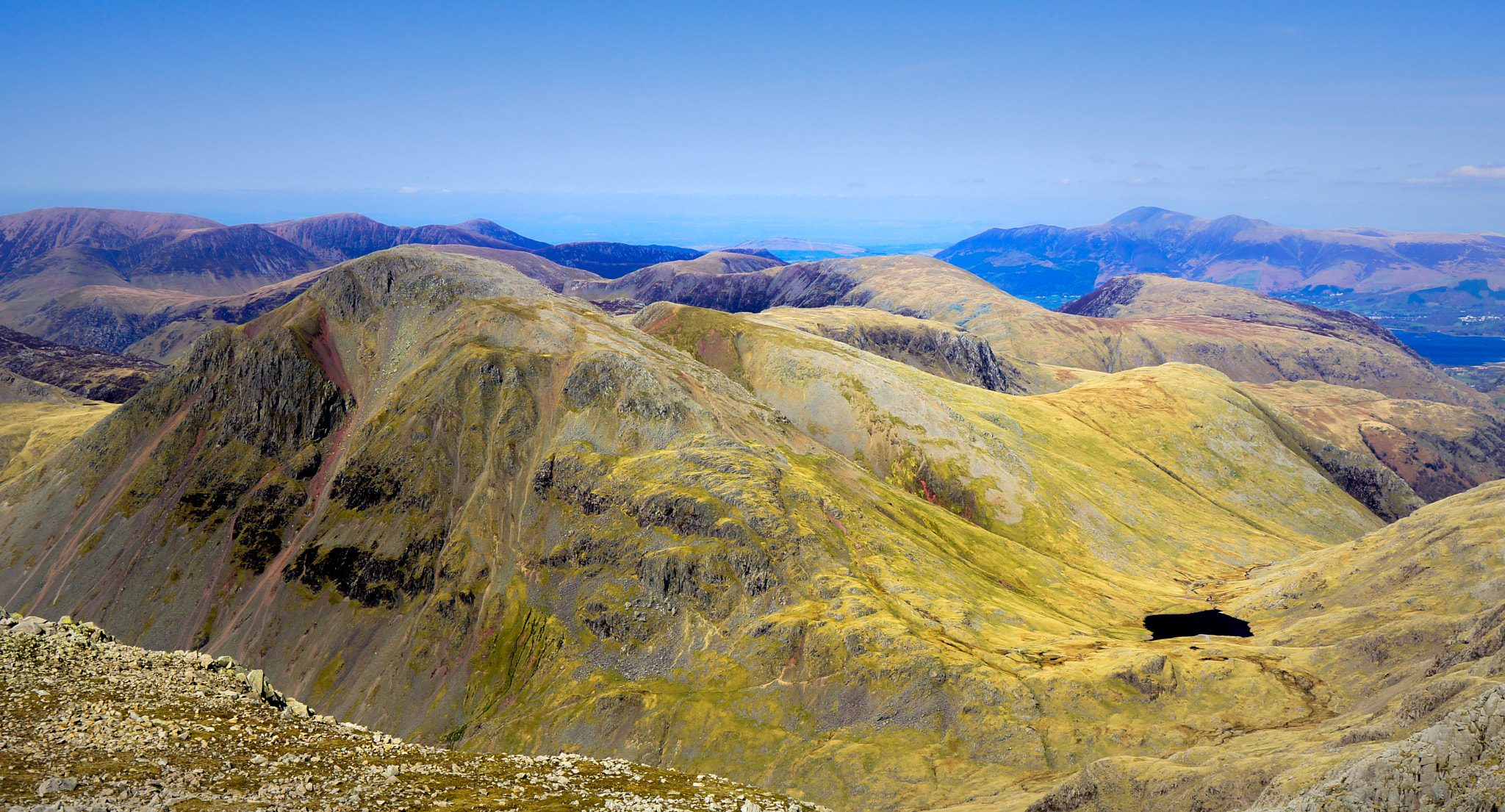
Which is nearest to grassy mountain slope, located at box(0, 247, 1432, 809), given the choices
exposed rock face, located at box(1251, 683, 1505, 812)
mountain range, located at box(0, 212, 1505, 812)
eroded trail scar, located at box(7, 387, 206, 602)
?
mountain range, located at box(0, 212, 1505, 812)

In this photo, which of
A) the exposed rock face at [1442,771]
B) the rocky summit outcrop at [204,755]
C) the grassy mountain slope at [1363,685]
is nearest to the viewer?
the rocky summit outcrop at [204,755]

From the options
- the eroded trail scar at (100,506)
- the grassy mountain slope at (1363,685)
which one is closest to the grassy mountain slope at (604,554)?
the eroded trail scar at (100,506)

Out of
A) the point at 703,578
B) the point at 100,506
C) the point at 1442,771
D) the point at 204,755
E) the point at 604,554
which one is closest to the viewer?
the point at 204,755

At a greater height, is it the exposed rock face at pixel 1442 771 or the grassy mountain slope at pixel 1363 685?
the exposed rock face at pixel 1442 771

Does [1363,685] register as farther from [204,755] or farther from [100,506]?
Result: [100,506]

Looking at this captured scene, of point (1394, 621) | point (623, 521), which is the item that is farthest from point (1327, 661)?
point (623, 521)

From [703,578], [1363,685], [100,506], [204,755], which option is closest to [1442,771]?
[204,755]

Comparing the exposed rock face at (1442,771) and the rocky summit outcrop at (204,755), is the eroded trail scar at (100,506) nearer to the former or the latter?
the rocky summit outcrop at (204,755)
